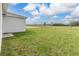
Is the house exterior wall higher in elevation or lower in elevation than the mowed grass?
higher

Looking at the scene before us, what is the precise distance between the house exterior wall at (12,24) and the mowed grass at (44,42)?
6cm

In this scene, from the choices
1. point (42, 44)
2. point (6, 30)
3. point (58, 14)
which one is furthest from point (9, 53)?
point (58, 14)

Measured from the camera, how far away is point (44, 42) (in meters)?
1.83

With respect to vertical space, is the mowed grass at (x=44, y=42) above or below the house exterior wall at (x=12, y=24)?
below

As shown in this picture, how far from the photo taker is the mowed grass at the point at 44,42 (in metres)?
1.81

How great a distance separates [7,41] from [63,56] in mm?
633

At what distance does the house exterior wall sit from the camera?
182 centimetres

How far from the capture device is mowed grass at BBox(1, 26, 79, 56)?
1.81 metres

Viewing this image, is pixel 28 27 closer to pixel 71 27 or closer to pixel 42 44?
pixel 42 44

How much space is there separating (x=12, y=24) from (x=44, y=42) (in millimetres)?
406

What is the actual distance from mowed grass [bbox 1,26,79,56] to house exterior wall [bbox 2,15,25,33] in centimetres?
6

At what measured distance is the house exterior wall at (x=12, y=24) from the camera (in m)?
1.82

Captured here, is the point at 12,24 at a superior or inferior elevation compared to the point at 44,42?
superior

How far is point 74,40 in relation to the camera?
1814 mm
